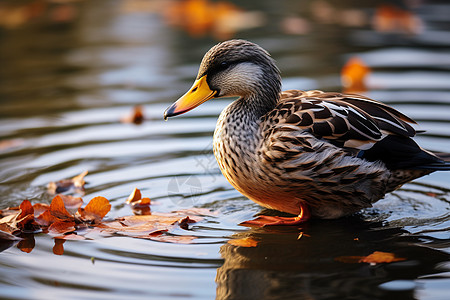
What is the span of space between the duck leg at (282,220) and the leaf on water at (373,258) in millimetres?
766

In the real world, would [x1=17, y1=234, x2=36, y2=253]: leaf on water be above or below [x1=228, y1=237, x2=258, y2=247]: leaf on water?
above

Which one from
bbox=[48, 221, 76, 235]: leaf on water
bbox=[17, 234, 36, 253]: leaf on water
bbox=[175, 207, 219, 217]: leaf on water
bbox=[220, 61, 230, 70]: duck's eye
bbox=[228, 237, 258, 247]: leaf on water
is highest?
bbox=[220, 61, 230, 70]: duck's eye

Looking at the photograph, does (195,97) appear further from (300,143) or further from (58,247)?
(58,247)

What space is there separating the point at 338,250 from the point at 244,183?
94cm

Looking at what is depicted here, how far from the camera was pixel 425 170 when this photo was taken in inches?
200

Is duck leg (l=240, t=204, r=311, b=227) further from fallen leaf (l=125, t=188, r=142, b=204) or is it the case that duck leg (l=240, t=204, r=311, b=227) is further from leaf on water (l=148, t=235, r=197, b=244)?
fallen leaf (l=125, t=188, r=142, b=204)

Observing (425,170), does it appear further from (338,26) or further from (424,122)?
(338,26)

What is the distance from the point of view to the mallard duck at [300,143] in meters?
4.93

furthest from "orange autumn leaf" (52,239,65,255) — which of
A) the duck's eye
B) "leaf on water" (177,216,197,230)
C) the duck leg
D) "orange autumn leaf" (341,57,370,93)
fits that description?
"orange autumn leaf" (341,57,370,93)

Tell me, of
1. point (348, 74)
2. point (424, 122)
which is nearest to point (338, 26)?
point (348, 74)

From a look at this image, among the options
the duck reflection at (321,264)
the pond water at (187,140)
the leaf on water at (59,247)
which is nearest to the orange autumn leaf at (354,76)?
the pond water at (187,140)

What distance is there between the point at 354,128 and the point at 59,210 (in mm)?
2342

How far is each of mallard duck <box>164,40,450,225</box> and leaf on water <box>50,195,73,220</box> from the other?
3.53 feet

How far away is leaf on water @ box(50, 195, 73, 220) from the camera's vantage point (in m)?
5.14
